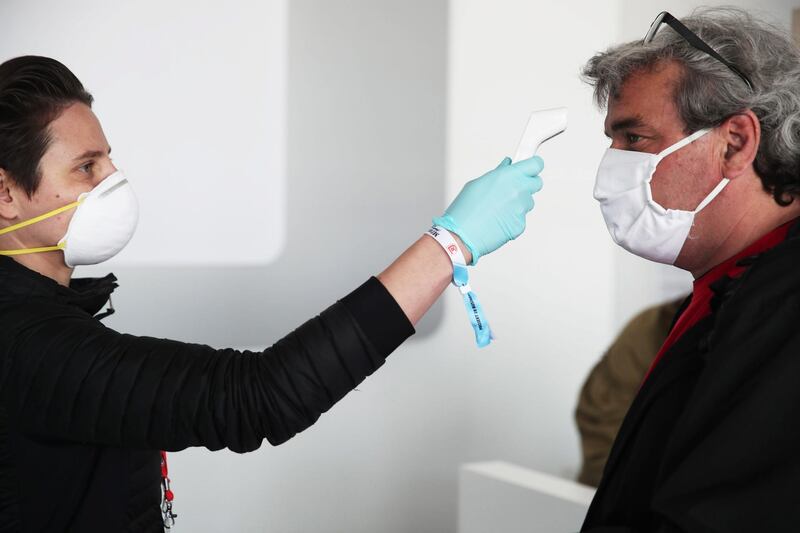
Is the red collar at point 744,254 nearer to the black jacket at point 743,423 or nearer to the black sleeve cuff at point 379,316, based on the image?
the black jacket at point 743,423

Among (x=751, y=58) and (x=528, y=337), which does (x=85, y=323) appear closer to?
(x=751, y=58)

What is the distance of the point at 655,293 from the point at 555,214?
655 mm

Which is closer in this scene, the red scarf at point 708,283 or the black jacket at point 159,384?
the black jacket at point 159,384

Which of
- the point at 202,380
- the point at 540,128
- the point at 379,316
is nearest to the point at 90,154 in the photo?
the point at 202,380

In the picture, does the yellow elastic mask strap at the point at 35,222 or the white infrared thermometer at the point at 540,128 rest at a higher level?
the white infrared thermometer at the point at 540,128

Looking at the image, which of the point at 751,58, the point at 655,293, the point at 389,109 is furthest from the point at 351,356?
the point at 655,293

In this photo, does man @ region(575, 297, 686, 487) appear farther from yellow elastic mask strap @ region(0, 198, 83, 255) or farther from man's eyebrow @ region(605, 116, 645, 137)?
yellow elastic mask strap @ region(0, 198, 83, 255)

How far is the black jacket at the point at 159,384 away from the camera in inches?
44.5

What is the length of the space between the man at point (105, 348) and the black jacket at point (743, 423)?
0.33 m

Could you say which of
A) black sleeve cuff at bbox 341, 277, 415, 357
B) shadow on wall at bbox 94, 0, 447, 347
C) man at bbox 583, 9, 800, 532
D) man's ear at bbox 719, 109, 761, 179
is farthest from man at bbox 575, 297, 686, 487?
black sleeve cuff at bbox 341, 277, 415, 357

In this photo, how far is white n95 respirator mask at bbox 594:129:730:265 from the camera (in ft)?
4.59

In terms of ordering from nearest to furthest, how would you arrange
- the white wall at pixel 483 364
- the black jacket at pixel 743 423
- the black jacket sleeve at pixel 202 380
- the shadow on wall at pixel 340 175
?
the black jacket at pixel 743 423 → the black jacket sleeve at pixel 202 380 → the shadow on wall at pixel 340 175 → the white wall at pixel 483 364

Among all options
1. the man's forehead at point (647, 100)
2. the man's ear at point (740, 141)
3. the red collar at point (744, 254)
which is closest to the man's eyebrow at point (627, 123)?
the man's forehead at point (647, 100)

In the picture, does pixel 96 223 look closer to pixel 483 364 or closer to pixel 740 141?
pixel 740 141
